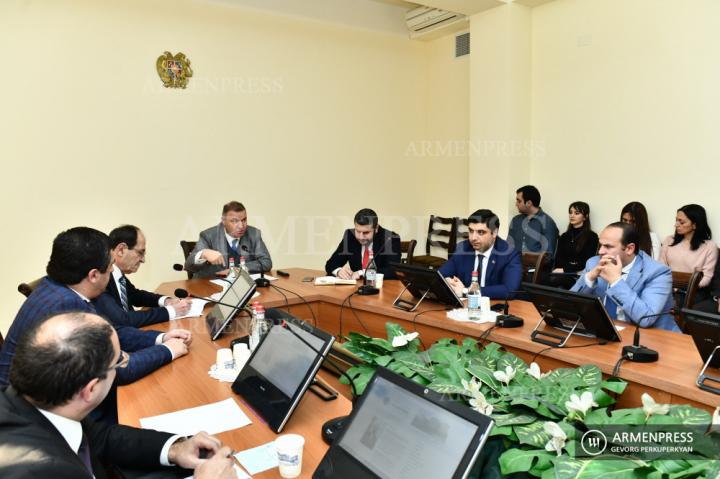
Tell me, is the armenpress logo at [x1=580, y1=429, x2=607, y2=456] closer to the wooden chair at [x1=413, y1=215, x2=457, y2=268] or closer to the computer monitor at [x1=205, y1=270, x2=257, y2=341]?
the computer monitor at [x1=205, y1=270, x2=257, y2=341]

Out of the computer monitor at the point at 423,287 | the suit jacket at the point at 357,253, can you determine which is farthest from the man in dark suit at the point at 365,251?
the computer monitor at the point at 423,287

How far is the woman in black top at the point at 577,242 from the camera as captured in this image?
4.67 metres

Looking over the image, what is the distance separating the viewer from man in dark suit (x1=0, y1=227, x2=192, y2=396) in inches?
71.4

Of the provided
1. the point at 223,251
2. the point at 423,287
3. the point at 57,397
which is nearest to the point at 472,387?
the point at 57,397

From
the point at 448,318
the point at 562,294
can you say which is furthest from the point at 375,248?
the point at 562,294

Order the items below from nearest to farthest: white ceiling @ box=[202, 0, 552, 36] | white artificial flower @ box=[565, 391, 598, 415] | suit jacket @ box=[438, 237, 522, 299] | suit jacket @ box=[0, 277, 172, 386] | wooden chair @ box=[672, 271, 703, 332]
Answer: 1. white artificial flower @ box=[565, 391, 598, 415]
2. suit jacket @ box=[0, 277, 172, 386]
3. wooden chair @ box=[672, 271, 703, 332]
4. suit jacket @ box=[438, 237, 522, 299]
5. white ceiling @ box=[202, 0, 552, 36]

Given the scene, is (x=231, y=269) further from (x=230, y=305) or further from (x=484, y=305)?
(x=484, y=305)

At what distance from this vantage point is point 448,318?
258cm

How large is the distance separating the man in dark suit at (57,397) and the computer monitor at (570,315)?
149 cm

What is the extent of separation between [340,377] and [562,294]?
3.24ft

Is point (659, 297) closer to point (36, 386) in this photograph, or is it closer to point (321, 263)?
point (36, 386)

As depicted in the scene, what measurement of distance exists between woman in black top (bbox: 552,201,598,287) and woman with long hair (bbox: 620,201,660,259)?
0.38m

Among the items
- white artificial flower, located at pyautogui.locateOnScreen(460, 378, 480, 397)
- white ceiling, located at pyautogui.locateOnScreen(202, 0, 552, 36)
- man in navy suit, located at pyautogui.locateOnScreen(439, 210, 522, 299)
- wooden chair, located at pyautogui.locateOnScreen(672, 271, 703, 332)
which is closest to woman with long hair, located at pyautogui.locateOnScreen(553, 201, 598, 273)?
wooden chair, located at pyautogui.locateOnScreen(672, 271, 703, 332)

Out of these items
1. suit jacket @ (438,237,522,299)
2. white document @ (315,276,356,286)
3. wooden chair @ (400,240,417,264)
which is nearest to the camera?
suit jacket @ (438,237,522,299)
